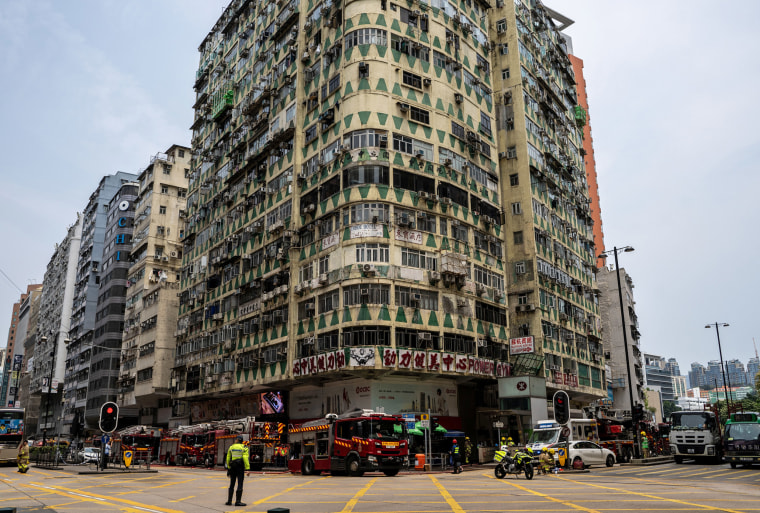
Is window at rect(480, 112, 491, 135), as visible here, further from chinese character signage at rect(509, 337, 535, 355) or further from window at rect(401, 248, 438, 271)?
chinese character signage at rect(509, 337, 535, 355)

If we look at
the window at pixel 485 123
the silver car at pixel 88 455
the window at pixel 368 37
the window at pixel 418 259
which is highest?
the window at pixel 368 37

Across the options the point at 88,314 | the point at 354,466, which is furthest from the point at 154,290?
the point at 354,466

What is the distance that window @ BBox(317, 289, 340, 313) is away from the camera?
42.7m

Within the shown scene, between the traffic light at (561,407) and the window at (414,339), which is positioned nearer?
the traffic light at (561,407)

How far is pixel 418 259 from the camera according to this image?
4375cm

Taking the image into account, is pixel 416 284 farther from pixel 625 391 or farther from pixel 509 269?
pixel 625 391

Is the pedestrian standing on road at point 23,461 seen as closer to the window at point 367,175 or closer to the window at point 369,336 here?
the window at point 369,336

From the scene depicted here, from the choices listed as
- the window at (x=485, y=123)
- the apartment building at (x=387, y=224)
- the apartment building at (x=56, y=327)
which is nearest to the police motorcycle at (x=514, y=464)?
the apartment building at (x=387, y=224)

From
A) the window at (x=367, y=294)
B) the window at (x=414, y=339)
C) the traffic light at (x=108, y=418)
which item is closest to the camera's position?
the traffic light at (x=108, y=418)

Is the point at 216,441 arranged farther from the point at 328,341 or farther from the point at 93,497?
the point at 93,497

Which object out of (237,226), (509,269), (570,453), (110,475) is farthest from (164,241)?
(570,453)

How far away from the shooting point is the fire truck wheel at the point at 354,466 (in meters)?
28.2

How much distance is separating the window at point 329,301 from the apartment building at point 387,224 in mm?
175

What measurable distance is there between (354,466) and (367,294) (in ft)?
47.5
